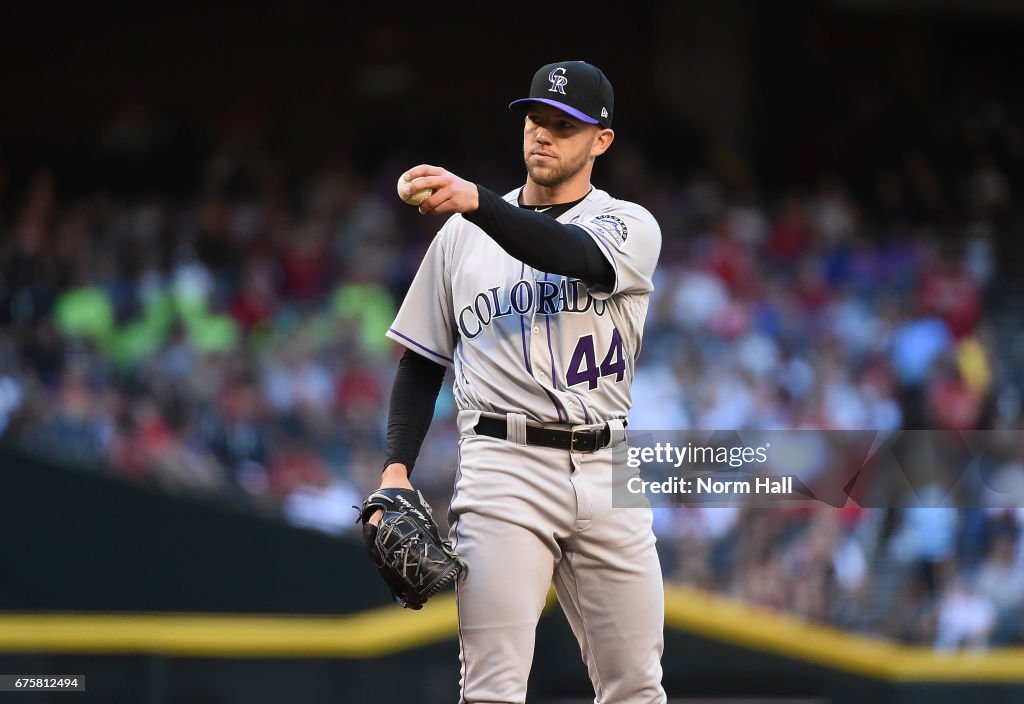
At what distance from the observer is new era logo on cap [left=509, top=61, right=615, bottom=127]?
10.2 feet

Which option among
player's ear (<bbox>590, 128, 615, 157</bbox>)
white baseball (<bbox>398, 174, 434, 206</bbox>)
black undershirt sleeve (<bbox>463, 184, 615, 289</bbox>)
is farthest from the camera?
player's ear (<bbox>590, 128, 615, 157</bbox>)

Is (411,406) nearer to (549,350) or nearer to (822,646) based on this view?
(549,350)

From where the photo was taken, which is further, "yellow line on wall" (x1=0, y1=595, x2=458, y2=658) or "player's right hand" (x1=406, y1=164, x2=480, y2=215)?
"yellow line on wall" (x1=0, y1=595, x2=458, y2=658)

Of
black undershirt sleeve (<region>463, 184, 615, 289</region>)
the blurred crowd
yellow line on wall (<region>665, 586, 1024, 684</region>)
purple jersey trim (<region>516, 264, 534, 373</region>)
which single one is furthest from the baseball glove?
yellow line on wall (<region>665, 586, 1024, 684</region>)

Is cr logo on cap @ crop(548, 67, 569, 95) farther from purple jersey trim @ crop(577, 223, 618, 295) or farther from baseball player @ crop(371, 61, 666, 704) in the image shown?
purple jersey trim @ crop(577, 223, 618, 295)

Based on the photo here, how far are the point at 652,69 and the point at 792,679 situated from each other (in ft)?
31.0

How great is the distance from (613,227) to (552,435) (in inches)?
18.4

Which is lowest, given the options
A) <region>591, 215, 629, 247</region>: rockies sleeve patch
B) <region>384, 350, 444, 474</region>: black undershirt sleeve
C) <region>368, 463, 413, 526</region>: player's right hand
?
<region>368, 463, 413, 526</region>: player's right hand

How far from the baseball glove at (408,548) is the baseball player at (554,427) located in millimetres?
67

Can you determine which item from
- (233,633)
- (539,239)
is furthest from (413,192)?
(233,633)

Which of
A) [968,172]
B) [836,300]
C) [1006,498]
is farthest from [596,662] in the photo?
[968,172]

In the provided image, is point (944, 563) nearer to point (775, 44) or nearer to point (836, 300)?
point (836, 300)

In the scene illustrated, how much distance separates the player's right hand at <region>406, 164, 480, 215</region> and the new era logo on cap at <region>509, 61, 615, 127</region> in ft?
1.35

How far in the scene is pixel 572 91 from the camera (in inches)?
123
